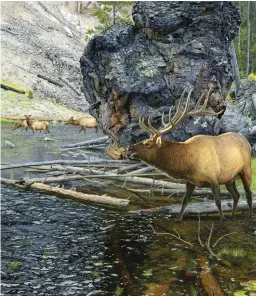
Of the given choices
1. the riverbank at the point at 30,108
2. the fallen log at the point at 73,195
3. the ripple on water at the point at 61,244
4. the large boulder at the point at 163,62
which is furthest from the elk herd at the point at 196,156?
the riverbank at the point at 30,108

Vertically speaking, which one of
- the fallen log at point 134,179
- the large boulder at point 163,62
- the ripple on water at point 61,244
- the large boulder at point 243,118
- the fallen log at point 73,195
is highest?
the large boulder at point 163,62

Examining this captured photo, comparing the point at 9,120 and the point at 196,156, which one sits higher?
the point at 196,156

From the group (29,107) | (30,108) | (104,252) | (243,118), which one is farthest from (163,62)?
(29,107)

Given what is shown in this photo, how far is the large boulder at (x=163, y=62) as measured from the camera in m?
18.1

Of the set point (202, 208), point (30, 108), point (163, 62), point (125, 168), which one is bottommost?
point (202, 208)

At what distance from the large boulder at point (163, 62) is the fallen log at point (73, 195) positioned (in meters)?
5.15

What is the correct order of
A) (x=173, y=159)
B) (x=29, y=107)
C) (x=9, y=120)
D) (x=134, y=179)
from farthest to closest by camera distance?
(x=29, y=107)
(x=9, y=120)
(x=134, y=179)
(x=173, y=159)

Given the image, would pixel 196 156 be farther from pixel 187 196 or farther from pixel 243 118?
pixel 243 118

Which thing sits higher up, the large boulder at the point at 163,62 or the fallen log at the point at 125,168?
the large boulder at the point at 163,62

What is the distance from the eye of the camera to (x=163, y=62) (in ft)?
60.3

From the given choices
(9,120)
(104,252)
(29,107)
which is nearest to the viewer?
(104,252)

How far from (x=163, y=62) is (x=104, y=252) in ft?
35.5

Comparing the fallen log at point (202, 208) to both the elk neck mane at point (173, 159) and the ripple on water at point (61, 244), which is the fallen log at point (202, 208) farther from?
the elk neck mane at point (173, 159)

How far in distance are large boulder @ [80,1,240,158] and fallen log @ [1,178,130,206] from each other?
5.15 m
